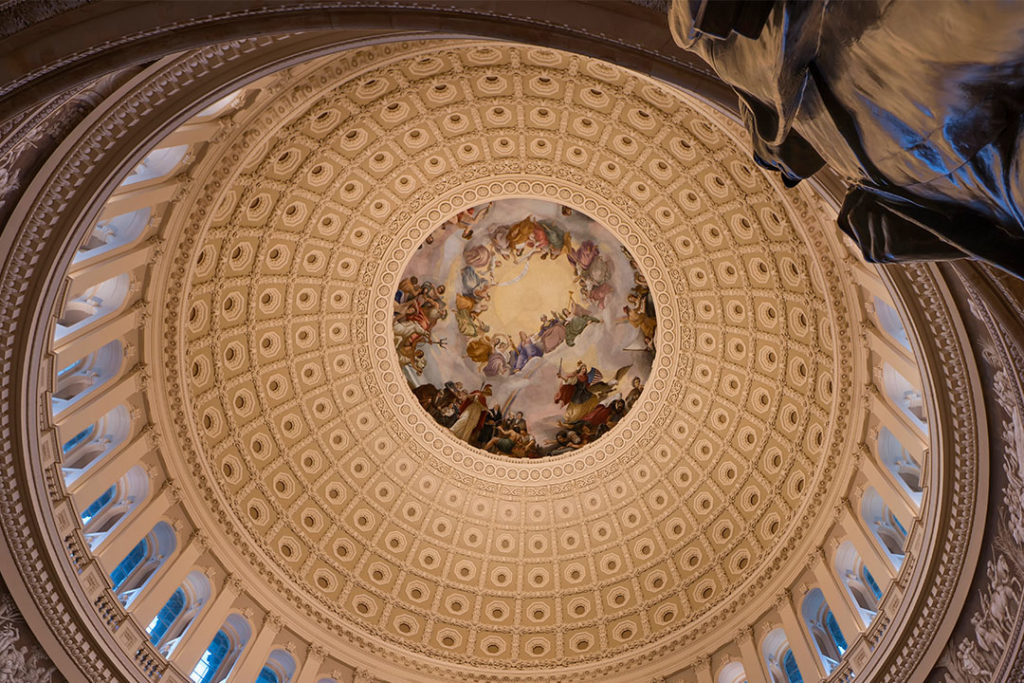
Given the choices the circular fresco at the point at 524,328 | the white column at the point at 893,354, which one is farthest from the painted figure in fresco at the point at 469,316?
the white column at the point at 893,354

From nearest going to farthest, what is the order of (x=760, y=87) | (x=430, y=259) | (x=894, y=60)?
(x=894, y=60) < (x=760, y=87) < (x=430, y=259)

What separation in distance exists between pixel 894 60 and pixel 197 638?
17530 millimetres

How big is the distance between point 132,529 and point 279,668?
5.77 metres

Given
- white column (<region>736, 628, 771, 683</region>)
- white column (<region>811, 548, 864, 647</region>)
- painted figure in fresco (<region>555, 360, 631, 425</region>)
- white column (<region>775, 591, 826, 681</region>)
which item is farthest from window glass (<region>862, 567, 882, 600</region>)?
painted figure in fresco (<region>555, 360, 631, 425</region>)

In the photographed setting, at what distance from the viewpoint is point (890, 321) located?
14.5m

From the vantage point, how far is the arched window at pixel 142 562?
15.2 metres

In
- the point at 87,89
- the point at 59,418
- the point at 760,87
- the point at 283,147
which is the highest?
the point at 283,147

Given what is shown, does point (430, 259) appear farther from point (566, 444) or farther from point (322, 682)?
point (322, 682)

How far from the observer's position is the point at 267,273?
67.7ft

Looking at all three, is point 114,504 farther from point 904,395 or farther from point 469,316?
point 904,395

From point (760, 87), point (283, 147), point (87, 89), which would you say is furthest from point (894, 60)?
point (283, 147)

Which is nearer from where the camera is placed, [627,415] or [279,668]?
[279,668]

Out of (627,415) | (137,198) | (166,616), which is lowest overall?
(166,616)

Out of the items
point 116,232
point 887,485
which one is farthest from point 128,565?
point 887,485
